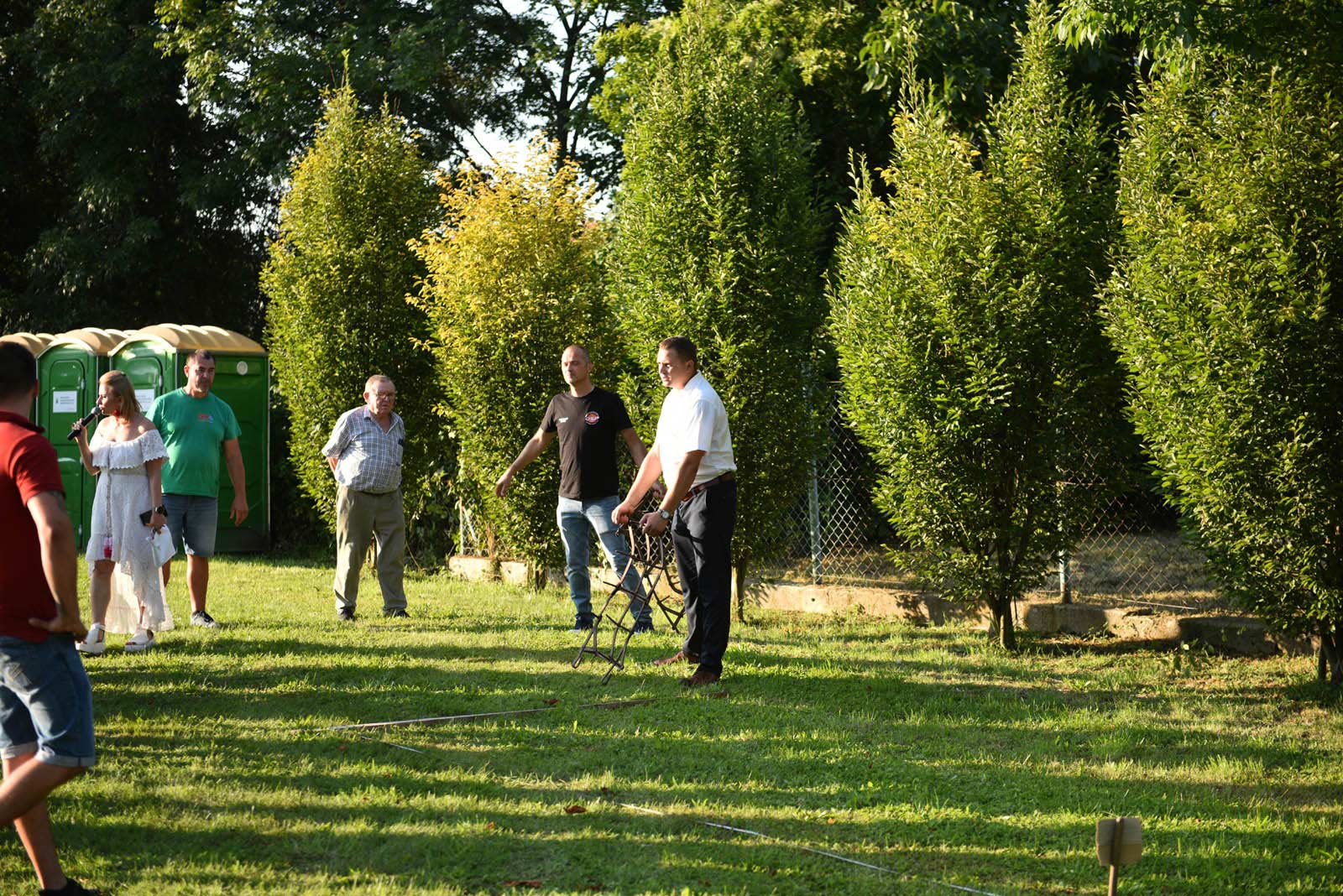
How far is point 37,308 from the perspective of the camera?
21.7m

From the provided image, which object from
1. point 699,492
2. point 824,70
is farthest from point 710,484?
point 824,70

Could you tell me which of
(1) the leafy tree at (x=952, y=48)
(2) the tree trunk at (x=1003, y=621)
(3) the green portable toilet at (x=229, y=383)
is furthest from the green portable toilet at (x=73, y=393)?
(2) the tree trunk at (x=1003, y=621)

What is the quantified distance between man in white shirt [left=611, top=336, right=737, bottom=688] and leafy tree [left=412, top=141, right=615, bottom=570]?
4.57m

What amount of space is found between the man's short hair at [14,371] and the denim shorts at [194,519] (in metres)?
5.34

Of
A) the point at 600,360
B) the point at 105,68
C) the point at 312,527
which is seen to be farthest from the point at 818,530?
the point at 105,68

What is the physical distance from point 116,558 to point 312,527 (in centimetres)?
944

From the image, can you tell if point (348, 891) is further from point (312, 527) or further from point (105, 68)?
point (105, 68)

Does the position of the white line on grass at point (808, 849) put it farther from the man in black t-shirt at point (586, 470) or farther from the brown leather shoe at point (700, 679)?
the man in black t-shirt at point (586, 470)

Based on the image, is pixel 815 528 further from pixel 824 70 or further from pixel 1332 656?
pixel 824 70

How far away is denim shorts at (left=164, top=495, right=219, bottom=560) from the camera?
9.32 metres

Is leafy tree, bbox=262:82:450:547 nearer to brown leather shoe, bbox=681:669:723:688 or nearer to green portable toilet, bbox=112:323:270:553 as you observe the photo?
green portable toilet, bbox=112:323:270:553

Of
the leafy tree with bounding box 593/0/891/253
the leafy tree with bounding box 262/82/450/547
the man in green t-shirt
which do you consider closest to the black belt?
the man in green t-shirt

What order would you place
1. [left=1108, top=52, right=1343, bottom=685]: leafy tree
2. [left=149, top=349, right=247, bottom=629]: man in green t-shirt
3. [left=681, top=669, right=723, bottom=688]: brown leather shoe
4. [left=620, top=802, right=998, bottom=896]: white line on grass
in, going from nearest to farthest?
[left=620, top=802, right=998, bottom=896]: white line on grass → [left=1108, top=52, right=1343, bottom=685]: leafy tree → [left=681, top=669, right=723, bottom=688]: brown leather shoe → [left=149, top=349, right=247, bottom=629]: man in green t-shirt

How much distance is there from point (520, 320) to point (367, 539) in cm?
291
